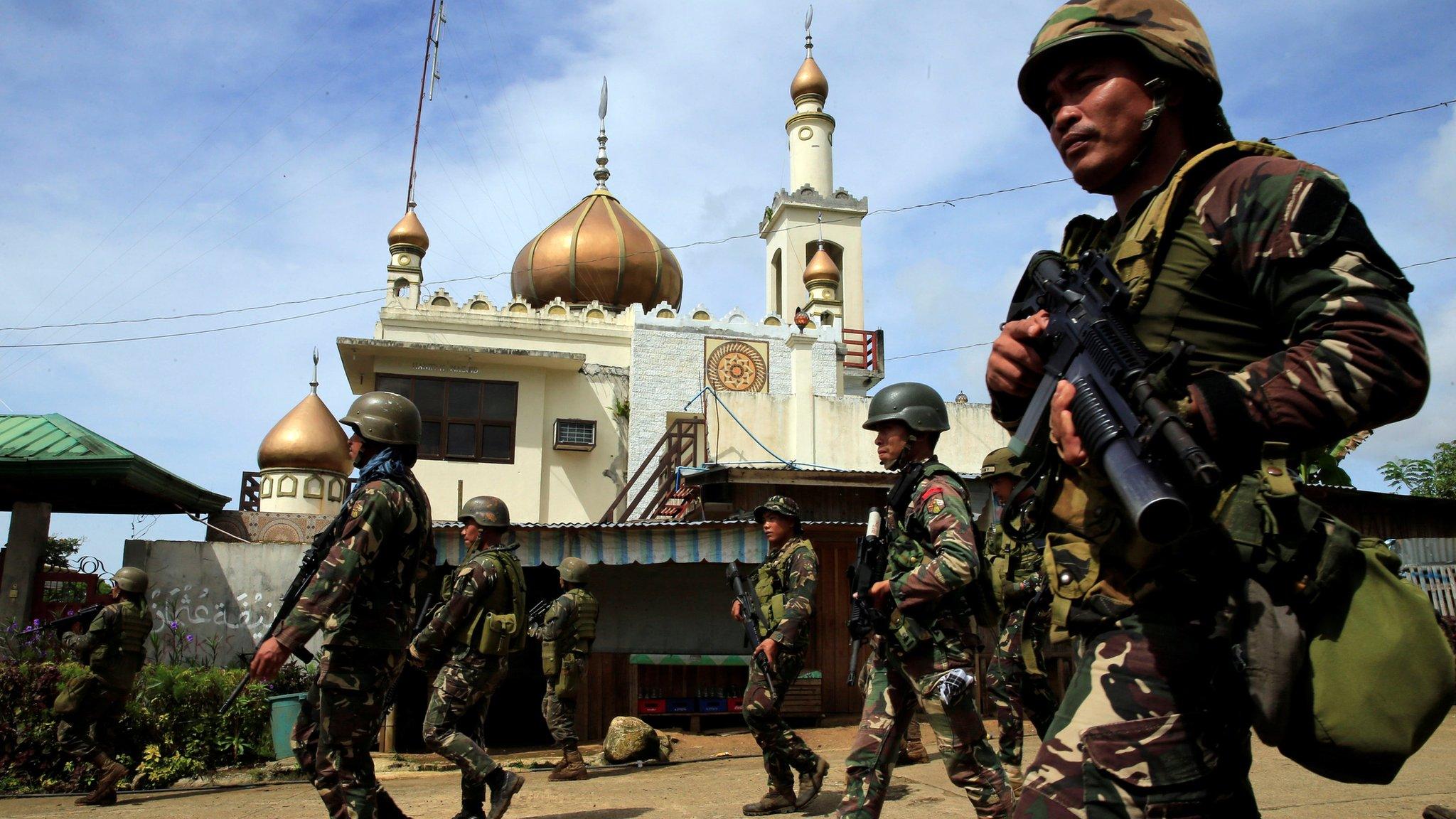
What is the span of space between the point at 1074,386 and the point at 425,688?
12.1m

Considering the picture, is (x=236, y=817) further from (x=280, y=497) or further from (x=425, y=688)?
(x=280, y=497)

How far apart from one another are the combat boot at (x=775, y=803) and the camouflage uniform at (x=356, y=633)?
220cm

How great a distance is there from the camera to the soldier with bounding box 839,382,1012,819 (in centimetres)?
434

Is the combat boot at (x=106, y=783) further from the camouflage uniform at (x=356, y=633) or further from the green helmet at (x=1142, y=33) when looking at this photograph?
the green helmet at (x=1142, y=33)

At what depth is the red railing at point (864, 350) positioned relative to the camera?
96.5 ft

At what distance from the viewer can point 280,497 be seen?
21.2 meters

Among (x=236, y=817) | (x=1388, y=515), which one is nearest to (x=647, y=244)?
(x=1388, y=515)

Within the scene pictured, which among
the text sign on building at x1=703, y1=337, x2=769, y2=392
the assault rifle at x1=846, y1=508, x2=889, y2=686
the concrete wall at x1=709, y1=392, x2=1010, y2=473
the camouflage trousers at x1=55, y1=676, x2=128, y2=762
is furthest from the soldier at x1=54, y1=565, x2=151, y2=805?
the text sign on building at x1=703, y1=337, x2=769, y2=392

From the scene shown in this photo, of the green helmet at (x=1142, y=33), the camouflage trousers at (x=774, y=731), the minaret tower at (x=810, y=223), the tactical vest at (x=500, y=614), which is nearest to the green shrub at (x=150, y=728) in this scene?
the tactical vest at (x=500, y=614)

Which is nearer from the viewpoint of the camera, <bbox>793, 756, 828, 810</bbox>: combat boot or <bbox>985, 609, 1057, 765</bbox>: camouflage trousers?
<bbox>793, 756, 828, 810</bbox>: combat boot

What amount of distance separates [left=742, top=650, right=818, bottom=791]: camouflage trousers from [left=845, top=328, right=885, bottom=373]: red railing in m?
22.9

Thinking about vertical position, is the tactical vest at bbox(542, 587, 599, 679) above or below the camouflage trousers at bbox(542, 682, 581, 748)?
above

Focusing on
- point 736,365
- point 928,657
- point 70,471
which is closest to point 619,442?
point 736,365

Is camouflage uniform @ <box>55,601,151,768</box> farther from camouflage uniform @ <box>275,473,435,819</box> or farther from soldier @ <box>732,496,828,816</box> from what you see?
soldier @ <box>732,496,828,816</box>
